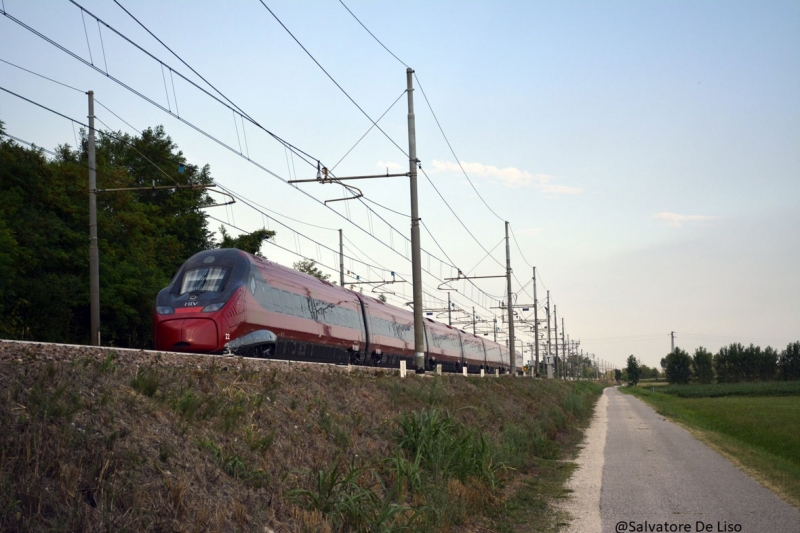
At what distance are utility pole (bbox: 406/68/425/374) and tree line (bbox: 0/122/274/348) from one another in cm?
872

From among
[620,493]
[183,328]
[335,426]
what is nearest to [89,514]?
[335,426]

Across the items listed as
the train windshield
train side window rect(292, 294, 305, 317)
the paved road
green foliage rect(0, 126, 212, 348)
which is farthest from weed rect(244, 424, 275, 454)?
green foliage rect(0, 126, 212, 348)

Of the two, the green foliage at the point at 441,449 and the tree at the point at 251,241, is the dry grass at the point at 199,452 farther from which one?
the tree at the point at 251,241

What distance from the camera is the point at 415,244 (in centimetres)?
2209

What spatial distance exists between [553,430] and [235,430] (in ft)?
65.0

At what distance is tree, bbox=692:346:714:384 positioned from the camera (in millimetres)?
168250

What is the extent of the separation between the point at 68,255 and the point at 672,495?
93.0 feet

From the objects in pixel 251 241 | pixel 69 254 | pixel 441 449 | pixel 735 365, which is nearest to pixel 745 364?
pixel 735 365

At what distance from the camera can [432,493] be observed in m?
11.1

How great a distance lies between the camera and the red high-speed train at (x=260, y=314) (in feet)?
60.6

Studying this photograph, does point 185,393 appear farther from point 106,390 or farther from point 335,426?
point 335,426

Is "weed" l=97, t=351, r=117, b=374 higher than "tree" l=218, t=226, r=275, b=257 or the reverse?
the reverse

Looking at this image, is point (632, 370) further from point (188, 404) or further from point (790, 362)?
point (188, 404)

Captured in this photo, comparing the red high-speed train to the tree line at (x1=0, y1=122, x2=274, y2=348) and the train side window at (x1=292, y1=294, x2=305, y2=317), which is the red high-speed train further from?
the tree line at (x1=0, y1=122, x2=274, y2=348)
